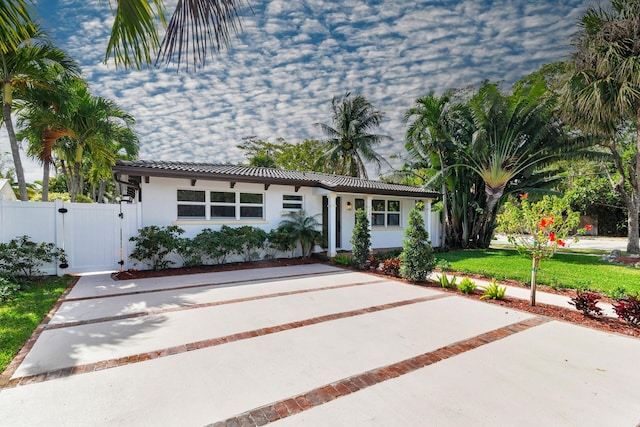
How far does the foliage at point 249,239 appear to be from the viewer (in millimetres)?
10516

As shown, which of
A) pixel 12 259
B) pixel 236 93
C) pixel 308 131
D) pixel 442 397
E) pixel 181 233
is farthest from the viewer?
pixel 308 131

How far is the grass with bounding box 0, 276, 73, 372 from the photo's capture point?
390 centimetres

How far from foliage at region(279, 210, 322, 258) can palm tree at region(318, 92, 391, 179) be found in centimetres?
1192

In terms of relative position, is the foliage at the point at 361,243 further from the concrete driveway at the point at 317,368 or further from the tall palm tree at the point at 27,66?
the tall palm tree at the point at 27,66

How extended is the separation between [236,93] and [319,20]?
4.76m

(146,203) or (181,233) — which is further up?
(146,203)

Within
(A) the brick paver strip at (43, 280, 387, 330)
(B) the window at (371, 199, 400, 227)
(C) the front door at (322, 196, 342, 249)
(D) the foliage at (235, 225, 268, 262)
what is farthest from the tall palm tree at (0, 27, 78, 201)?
(B) the window at (371, 199, 400, 227)

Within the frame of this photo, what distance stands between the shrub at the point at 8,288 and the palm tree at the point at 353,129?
1905 cm

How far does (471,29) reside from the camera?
8.83 metres

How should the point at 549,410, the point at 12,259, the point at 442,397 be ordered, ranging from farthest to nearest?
the point at 12,259 → the point at 442,397 → the point at 549,410

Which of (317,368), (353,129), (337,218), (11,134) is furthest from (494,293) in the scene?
(353,129)

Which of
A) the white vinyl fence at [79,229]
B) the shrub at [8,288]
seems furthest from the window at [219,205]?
the shrub at [8,288]

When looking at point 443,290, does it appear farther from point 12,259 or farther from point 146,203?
point 12,259

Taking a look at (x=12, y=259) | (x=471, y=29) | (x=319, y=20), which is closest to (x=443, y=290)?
(x=319, y=20)
